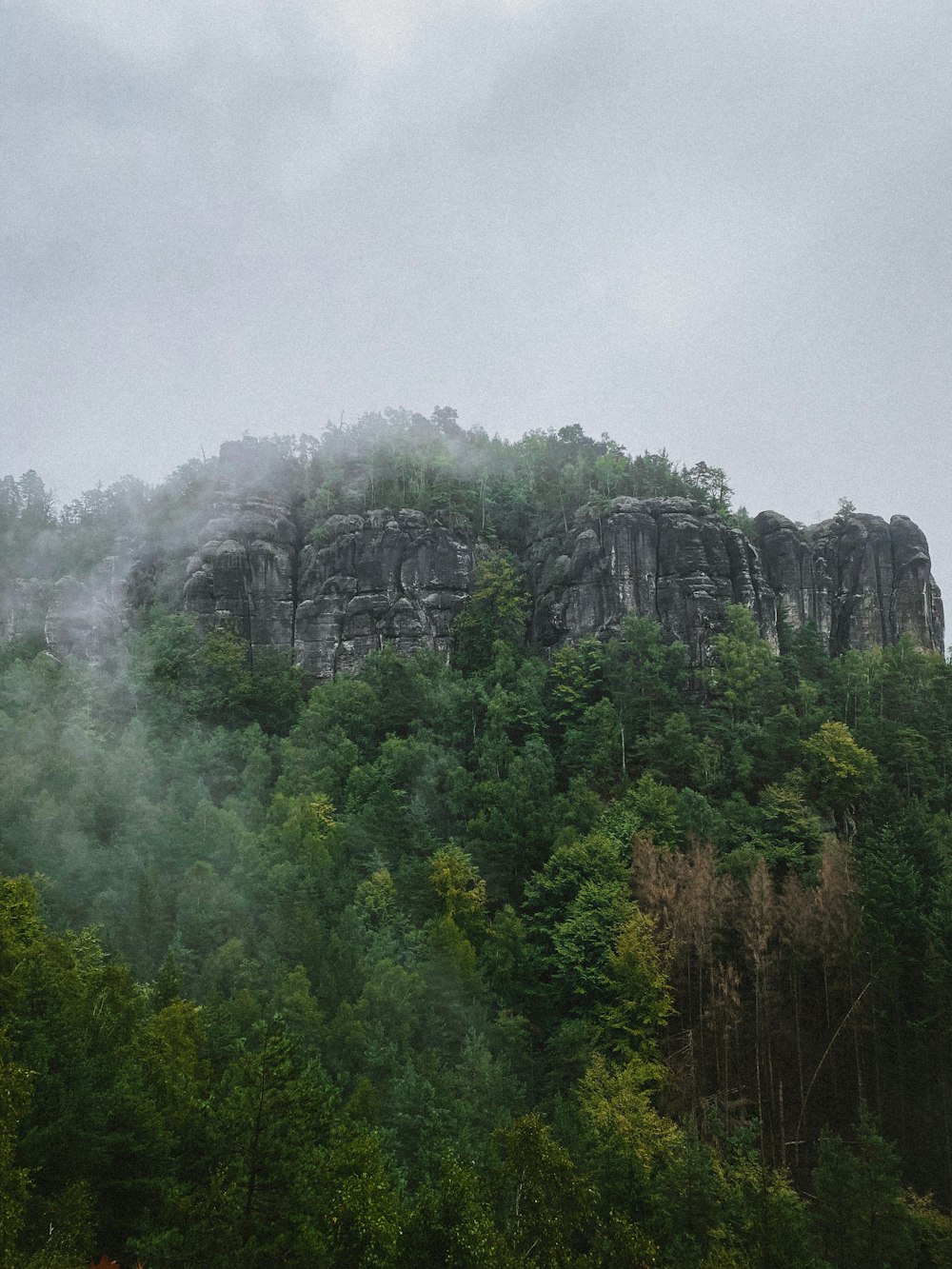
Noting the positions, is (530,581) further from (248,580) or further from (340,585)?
(248,580)

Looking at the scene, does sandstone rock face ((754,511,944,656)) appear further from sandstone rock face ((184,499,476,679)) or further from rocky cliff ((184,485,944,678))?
sandstone rock face ((184,499,476,679))

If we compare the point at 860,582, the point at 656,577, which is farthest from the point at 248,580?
the point at 860,582

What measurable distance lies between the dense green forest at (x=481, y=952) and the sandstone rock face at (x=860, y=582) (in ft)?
17.4

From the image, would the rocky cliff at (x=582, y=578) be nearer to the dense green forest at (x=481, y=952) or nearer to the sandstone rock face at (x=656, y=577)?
the sandstone rock face at (x=656, y=577)

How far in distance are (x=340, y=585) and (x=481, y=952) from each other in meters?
37.3

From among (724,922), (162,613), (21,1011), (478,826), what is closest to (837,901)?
(724,922)

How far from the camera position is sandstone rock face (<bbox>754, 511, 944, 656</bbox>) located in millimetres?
68125

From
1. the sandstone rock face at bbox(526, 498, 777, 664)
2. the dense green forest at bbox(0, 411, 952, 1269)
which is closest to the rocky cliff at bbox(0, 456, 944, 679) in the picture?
the sandstone rock face at bbox(526, 498, 777, 664)

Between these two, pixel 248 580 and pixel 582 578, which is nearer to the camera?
pixel 582 578

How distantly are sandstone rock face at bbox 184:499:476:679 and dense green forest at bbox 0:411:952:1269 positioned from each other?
2.81 m

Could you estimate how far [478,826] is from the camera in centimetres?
4528

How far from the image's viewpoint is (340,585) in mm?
69500

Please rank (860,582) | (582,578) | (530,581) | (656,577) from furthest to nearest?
(530,581)
(860,582)
(582,578)
(656,577)

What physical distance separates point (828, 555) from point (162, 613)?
55.3 m
